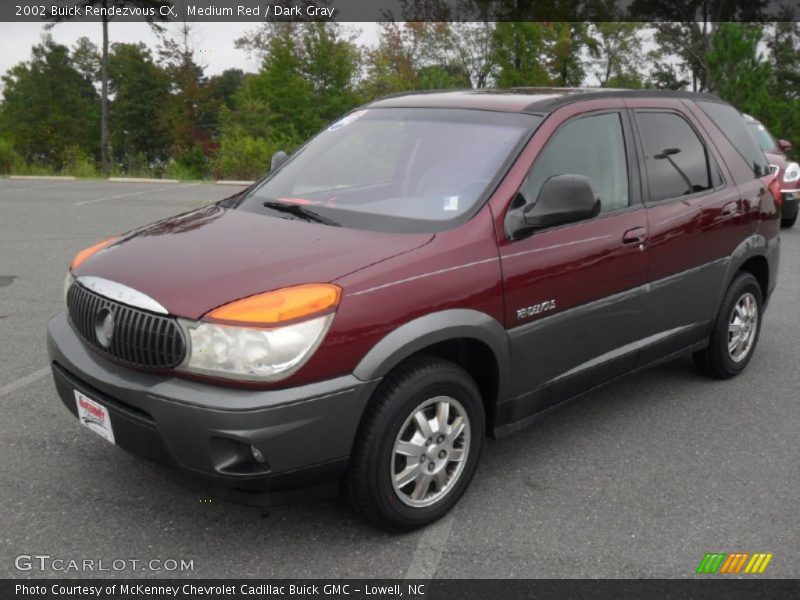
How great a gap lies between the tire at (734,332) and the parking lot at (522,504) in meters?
0.13

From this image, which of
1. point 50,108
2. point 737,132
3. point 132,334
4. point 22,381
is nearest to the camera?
point 132,334

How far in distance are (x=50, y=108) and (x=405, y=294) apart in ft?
221

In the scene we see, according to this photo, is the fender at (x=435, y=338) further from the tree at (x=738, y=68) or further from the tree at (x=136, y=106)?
the tree at (x=136, y=106)

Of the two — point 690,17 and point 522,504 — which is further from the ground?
point 690,17

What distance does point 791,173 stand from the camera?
472 inches

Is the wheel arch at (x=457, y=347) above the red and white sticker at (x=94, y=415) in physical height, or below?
above

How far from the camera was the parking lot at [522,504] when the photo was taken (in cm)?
318

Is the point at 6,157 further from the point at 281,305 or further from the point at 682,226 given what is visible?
the point at 281,305

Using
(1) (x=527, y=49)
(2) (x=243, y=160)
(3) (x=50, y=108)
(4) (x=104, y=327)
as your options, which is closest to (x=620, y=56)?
(1) (x=527, y=49)

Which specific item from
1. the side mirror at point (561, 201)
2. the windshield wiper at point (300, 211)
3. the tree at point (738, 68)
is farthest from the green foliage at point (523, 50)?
the side mirror at point (561, 201)

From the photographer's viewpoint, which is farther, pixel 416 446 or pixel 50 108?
pixel 50 108

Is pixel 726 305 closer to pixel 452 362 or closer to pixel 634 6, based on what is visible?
pixel 452 362

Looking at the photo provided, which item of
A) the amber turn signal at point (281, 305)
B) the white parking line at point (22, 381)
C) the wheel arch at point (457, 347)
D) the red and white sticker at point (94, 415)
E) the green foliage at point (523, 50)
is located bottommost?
the white parking line at point (22, 381)

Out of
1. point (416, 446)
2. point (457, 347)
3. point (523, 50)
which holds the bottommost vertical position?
point (416, 446)
